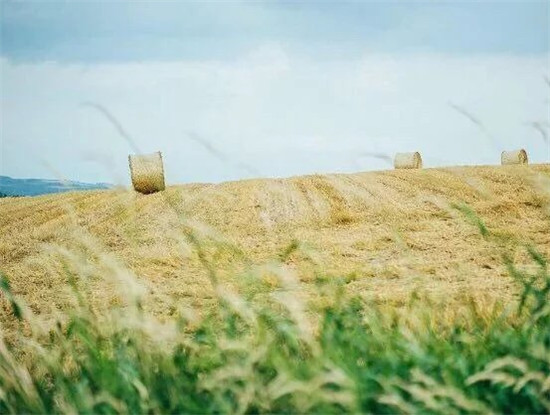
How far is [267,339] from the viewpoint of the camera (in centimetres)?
305

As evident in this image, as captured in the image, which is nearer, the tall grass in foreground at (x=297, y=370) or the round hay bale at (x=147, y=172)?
the tall grass in foreground at (x=297, y=370)

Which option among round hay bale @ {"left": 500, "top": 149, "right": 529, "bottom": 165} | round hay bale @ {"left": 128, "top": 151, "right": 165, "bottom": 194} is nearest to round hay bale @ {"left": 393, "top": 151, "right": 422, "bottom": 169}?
round hay bale @ {"left": 500, "top": 149, "right": 529, "bottom": 165}

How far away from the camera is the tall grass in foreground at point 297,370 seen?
2.63 metres

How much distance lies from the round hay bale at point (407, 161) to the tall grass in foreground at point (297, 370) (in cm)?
1698

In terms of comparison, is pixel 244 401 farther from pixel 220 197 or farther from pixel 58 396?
pixel 220 197

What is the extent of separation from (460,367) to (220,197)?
449 inches

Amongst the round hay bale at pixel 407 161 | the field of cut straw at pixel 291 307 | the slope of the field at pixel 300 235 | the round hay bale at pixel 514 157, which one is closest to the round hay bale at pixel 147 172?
the slope of the field at pixel 300 235

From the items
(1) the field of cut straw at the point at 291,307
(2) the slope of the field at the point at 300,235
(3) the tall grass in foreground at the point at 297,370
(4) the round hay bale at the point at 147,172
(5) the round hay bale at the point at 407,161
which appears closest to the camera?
(3) the tall grass in foreground at the point at 297,370

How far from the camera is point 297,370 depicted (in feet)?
9.10

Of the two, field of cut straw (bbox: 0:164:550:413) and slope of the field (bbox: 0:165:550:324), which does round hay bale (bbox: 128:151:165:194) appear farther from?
field of cut straw (bbox: 0:164:550:413)

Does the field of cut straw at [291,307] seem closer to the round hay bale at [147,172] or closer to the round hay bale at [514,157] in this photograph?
the round hay bale at [147,172]

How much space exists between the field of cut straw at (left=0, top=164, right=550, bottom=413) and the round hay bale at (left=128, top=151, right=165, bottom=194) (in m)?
1.80

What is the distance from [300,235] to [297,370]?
7.48 metres

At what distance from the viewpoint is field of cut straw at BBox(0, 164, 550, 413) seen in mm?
2748
